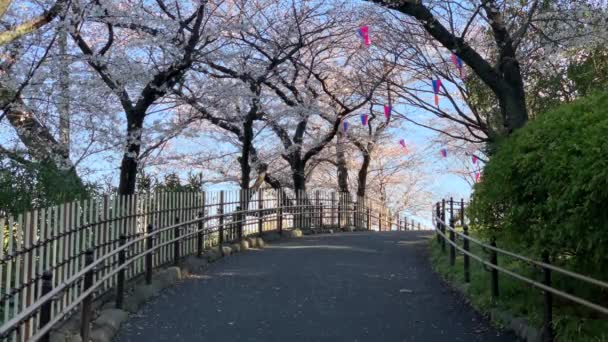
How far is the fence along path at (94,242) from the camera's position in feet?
17.1

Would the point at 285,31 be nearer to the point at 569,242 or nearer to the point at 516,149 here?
the point at 516,149

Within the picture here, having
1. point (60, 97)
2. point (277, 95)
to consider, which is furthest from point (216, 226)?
point (277, 95)

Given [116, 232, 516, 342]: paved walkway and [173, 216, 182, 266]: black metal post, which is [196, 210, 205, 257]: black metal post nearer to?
[116, 232, 516, 342]: paved walkway

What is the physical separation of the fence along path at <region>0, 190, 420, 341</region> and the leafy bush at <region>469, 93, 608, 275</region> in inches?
159

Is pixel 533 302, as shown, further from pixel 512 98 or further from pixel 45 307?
pixel 512 98

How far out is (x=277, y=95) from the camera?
2405 cm

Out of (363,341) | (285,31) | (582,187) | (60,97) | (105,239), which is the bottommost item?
(363,341)

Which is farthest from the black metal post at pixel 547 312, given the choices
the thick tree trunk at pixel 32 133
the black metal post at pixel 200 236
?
the thick tree trunk at pixel 32 133

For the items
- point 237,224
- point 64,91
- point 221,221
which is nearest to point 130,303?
point 221,221

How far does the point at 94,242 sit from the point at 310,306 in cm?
280

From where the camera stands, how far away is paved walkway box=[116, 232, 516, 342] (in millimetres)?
6832

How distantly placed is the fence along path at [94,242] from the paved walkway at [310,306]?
692 mm

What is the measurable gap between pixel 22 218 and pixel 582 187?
452cm

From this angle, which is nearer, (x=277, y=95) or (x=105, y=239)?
(x=105, y=239)
